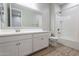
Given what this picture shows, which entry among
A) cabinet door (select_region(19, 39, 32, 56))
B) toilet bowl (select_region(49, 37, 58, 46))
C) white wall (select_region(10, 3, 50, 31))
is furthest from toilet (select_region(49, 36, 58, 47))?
cabinet door (select_region(19, 39, 32, 56))

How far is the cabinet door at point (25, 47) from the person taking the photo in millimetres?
1794

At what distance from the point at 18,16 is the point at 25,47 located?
108 centimetres

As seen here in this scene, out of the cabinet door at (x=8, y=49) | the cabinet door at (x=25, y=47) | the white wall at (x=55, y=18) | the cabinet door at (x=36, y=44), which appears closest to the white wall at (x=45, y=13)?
the white wall at (x=55, y=18)

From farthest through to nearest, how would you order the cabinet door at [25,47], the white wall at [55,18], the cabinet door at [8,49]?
the white wall at [55,18], the cabinet door at [25,47], the cabinet door at [8,49]

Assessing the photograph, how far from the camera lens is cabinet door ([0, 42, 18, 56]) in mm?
1452

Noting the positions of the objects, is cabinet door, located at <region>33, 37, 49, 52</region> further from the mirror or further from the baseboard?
the baseboard

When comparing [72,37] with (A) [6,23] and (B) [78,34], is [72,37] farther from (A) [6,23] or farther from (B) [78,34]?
(A) [6,23]

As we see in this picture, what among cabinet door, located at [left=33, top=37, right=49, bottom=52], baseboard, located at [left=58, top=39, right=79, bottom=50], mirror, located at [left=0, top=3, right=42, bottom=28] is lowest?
baseboard, located at [left=58, top=39, right=79, bottom=50]

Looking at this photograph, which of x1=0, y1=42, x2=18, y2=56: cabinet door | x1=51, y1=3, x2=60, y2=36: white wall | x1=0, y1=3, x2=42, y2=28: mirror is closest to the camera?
x1=0, y1=42, x2=18, y2=56: cabinet door

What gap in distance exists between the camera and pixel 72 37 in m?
3.13

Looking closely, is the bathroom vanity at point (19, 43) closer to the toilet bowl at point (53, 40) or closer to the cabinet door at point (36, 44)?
the cabinet door at point (36, 44)

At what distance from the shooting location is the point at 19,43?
5.72 ft

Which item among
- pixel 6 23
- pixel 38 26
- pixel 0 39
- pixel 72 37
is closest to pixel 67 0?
pixel 0 39

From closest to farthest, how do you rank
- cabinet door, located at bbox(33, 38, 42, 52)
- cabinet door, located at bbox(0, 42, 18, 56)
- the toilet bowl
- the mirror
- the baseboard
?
cabinet door, located at bbox(0, 42, 18, 56) → the mirror → cabinet door, located at bbox(33, 38, 42, 52) → the baseboard → the toilet bowl
